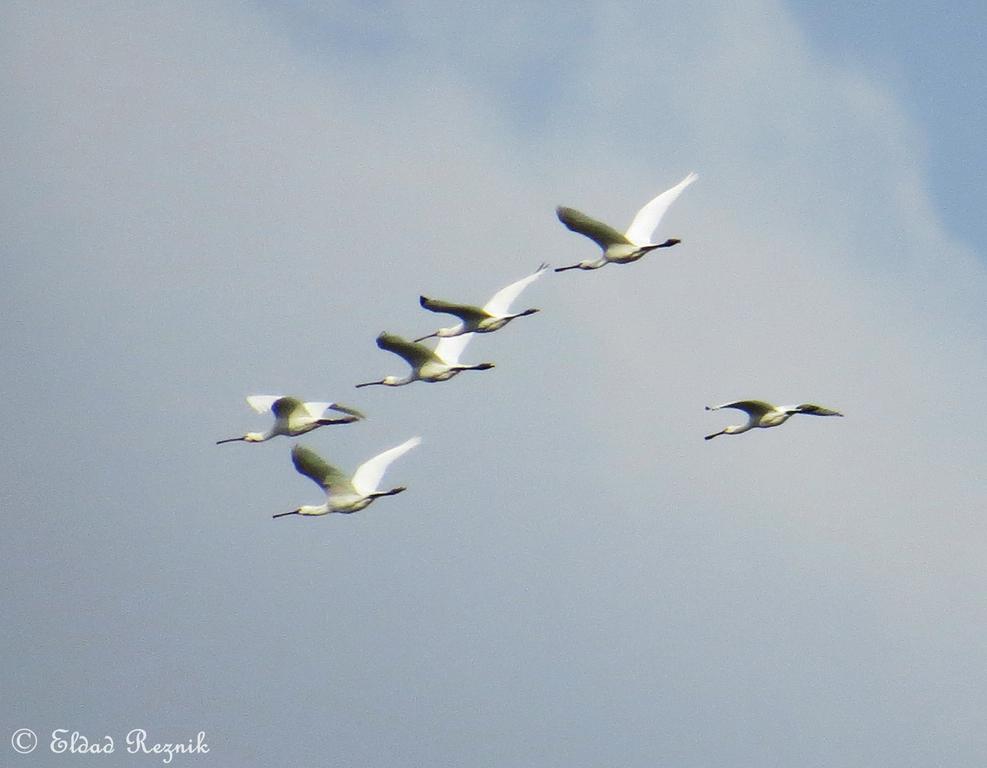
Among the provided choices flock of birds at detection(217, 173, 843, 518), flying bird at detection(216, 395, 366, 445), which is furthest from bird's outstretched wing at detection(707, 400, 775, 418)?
flying bird at detection(216, 395, 366, 445)

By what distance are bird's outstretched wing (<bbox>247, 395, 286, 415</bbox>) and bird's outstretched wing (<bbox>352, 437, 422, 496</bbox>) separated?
2222mm

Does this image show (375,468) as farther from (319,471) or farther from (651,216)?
(651,216)

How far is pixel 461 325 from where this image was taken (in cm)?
3822

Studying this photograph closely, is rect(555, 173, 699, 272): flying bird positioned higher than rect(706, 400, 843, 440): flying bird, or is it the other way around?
rect(555, 173, 699, 272): flying bird

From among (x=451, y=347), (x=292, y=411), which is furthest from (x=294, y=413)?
(x=451, y=347)

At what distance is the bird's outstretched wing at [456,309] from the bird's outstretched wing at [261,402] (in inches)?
129

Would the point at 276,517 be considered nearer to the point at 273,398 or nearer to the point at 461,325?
the point at 273,398

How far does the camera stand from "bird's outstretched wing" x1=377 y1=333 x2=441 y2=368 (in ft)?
120

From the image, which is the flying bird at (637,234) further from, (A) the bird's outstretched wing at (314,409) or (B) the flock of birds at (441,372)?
(A) the bird's outstretched wing at (314,409)

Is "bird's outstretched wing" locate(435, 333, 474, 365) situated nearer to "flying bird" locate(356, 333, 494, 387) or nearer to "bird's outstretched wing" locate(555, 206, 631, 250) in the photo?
"flying bird" locate(356, 333, 494, 387)

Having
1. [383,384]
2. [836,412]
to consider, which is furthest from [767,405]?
[383,384]

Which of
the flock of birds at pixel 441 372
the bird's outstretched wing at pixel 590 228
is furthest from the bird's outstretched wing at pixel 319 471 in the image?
the bird's outstretched wing at pixel 590 228

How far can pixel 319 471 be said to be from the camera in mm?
34938

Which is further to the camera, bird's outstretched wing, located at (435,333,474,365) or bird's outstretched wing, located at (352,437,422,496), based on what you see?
bird's outstretched wing, located at (435,333,474,365)
